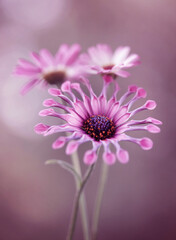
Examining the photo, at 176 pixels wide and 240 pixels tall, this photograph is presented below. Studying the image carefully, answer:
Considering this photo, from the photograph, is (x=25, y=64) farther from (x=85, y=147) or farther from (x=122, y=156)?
(x=85, y=147)

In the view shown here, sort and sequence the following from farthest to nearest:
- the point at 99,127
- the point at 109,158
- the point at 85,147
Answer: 1. the point at 85,147
2. the point at 99,127
3. the point at 109,158

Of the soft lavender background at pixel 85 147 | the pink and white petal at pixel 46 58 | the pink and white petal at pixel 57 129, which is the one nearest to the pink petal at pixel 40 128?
the pink and white petal at pixel 57 129

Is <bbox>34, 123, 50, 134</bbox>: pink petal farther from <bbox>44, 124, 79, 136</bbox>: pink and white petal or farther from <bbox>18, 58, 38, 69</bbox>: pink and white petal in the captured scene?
<bbox>18, 58, 38, 69</bbox>: pink and white petal

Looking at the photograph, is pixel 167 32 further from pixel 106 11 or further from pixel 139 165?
pixel 139 165

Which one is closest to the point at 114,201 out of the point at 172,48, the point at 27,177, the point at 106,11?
the point at 27,177

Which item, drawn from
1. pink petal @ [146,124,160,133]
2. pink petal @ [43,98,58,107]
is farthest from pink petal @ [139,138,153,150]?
pink petal @ [43,98,58,107]

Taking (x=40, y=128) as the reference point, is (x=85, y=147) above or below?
above

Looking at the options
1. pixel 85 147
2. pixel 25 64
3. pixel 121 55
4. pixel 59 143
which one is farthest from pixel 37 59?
pixel 85 147
